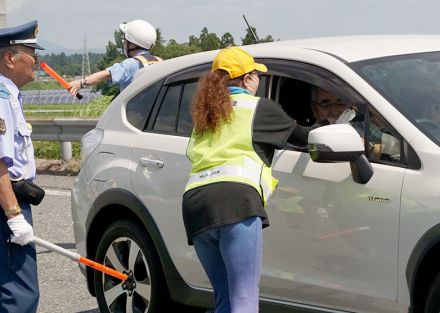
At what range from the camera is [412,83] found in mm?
4023

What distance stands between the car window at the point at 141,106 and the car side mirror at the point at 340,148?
170 centimetres

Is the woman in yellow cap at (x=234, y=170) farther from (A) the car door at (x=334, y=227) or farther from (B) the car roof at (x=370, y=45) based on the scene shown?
(B) the car roof at (x=370, y=45)

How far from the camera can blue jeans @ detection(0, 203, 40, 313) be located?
13.4 ft

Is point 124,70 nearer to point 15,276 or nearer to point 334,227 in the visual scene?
point 15,276

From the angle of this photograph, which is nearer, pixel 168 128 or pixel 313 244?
pixel 313 244

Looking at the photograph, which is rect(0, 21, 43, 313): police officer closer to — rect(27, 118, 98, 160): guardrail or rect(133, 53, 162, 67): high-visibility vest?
rect(133, 53, 162, 67): high-visibility vest

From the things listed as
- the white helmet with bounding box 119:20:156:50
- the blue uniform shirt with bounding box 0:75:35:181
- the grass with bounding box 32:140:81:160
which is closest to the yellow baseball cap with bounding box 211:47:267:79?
the blue uniform shirt with bounding box 0:75:35:181

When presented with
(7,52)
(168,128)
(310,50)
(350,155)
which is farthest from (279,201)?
(7,52)

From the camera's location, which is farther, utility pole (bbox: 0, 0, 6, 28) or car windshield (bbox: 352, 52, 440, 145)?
utility pole (bbox: 0, 0, 6, 28)

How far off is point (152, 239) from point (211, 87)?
1371mm

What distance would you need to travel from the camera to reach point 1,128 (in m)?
3.89

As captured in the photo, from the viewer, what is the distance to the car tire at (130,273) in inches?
193

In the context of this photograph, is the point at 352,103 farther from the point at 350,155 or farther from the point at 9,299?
the point at 9,299

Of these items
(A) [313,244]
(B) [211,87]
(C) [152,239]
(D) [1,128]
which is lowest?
(C) [152,239]
